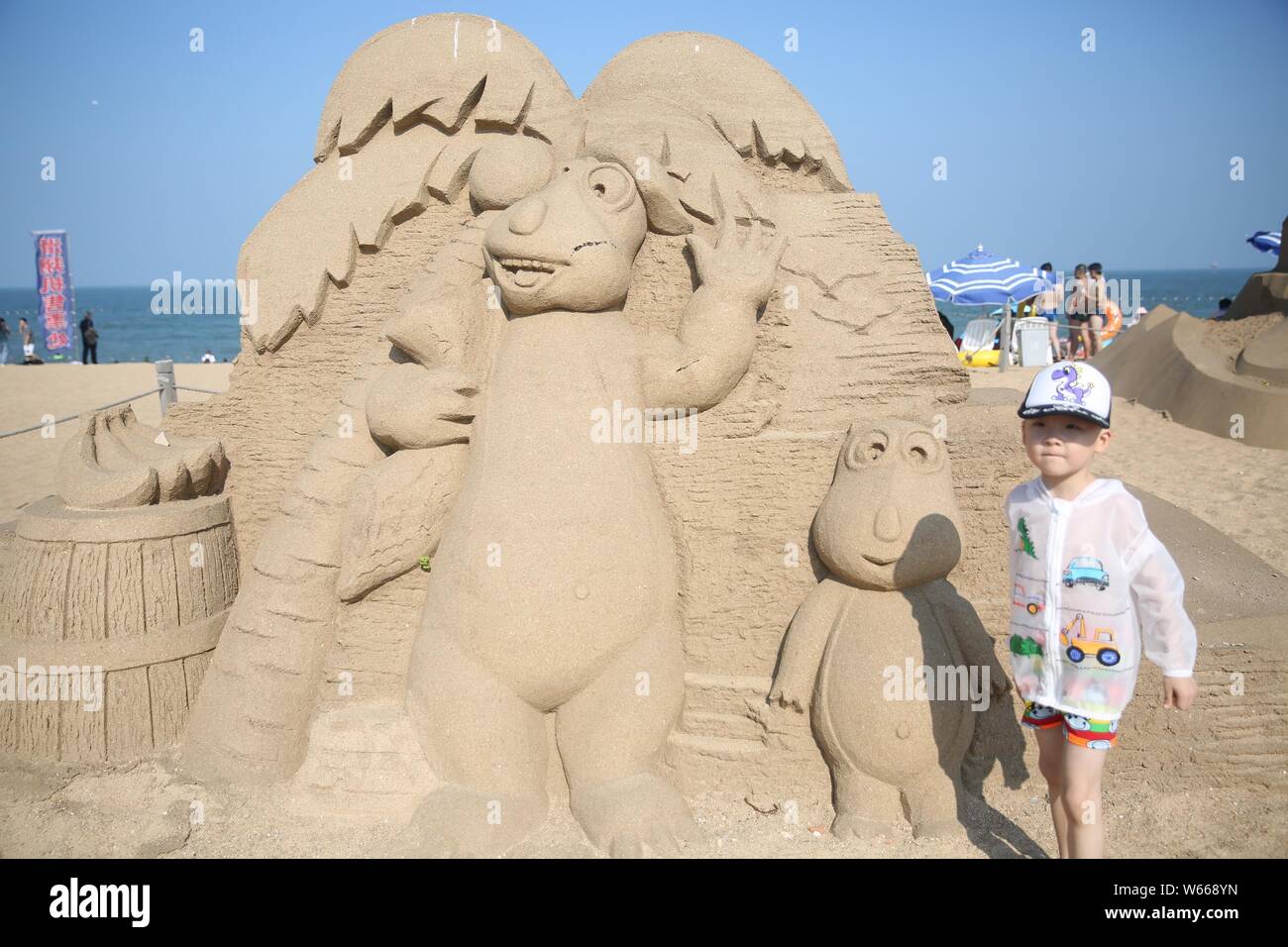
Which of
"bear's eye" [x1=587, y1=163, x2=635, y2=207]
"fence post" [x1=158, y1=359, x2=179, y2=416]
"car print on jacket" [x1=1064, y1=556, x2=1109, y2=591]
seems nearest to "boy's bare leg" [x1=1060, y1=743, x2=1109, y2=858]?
"car print on jacket" [x1=1064, y1=556, x2=1109, y2=591]

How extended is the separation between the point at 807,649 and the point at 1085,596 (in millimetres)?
855

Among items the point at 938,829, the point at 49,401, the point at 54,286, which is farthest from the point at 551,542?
the point at 54,286

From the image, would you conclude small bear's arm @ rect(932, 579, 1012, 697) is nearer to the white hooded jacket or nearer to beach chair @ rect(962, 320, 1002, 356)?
the white hooded jacket

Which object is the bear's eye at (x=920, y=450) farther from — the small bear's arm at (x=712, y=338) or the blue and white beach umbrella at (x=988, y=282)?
the blue and white beach umbrella at (x=988, y=282)

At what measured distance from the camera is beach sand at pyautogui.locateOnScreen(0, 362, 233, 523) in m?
7.54

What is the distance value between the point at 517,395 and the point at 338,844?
53.2 inches

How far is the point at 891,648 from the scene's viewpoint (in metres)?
2.71

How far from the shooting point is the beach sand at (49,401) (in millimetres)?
7535

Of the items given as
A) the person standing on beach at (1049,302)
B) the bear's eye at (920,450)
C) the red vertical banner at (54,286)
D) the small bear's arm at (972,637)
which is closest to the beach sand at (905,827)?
the small bear's arm at (972,637)

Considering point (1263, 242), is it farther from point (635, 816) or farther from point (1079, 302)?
point (635, 816)

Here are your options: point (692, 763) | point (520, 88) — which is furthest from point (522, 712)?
point (520, 88)

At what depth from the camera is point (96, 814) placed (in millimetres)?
2871

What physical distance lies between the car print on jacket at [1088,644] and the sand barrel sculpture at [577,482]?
2.62 ft
